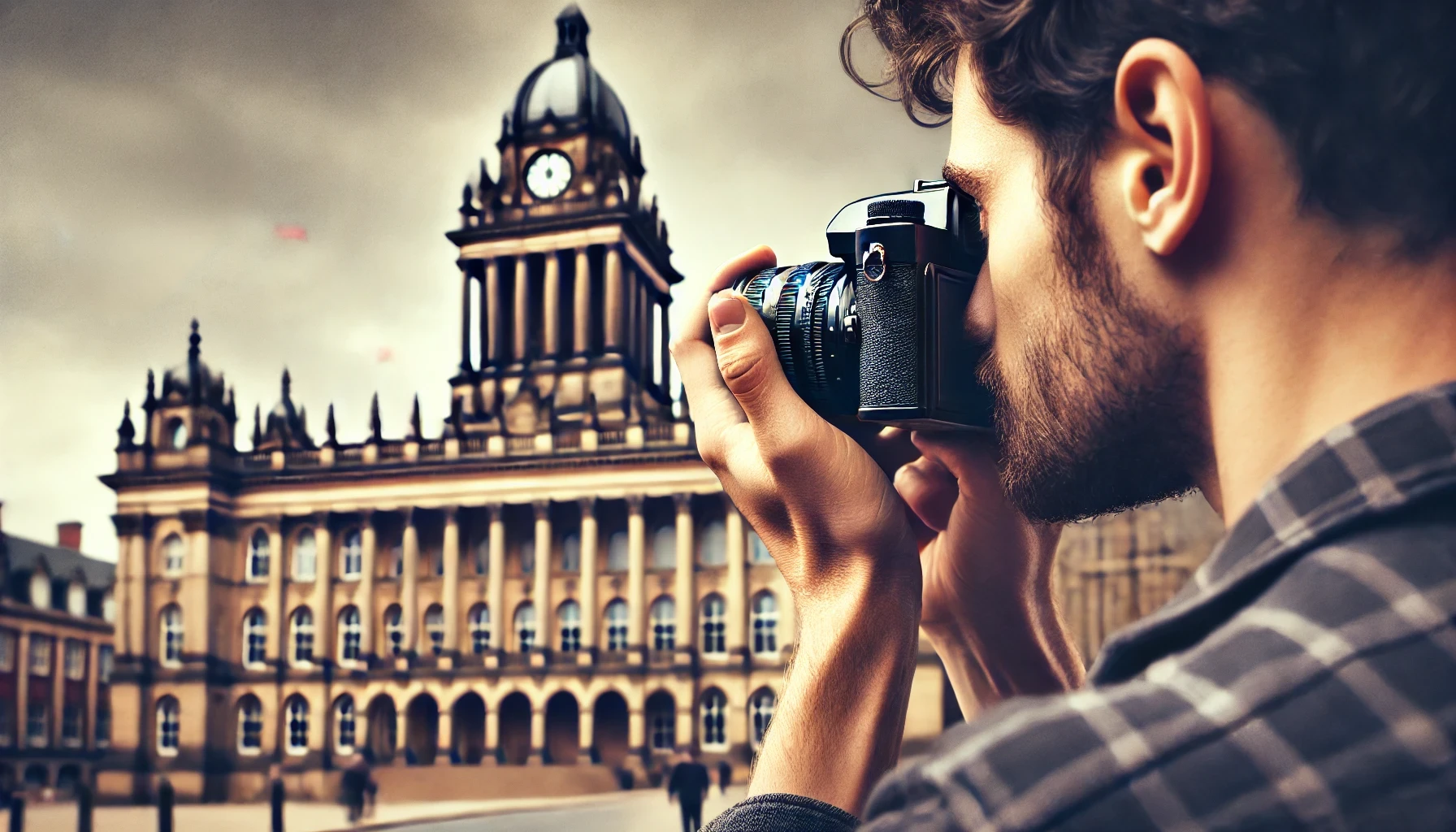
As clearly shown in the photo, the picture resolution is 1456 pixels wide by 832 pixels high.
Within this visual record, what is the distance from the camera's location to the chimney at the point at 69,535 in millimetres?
45606

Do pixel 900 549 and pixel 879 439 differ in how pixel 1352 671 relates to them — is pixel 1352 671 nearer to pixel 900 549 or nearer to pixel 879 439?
pixel 900 549

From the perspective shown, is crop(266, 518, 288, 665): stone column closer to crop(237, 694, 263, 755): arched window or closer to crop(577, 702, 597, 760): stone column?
crop(237, 694, 263, 755): arched window

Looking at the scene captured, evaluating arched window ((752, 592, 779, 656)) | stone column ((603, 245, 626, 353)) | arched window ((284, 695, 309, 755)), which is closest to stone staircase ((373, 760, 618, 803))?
arched window ((752, 592, 779, 656))

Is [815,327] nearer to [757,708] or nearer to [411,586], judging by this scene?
[757,708]

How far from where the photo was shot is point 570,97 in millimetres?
40438

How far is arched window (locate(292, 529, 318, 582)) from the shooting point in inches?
1518

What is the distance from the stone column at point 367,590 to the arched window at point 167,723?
209 inches

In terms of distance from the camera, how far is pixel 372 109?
51.9ft

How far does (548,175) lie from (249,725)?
1783cm

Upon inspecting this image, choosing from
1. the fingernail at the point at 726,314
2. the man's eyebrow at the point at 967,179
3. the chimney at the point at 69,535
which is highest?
the chimney at the point at 69,535

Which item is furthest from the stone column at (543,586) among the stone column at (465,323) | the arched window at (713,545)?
the stone column at (465,323)

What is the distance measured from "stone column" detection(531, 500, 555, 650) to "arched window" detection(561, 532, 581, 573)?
3.35ft

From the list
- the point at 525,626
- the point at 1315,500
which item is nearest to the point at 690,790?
the point at 1315,500

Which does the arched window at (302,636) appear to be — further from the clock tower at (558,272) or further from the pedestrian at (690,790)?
the pedestrian at (690,790)
